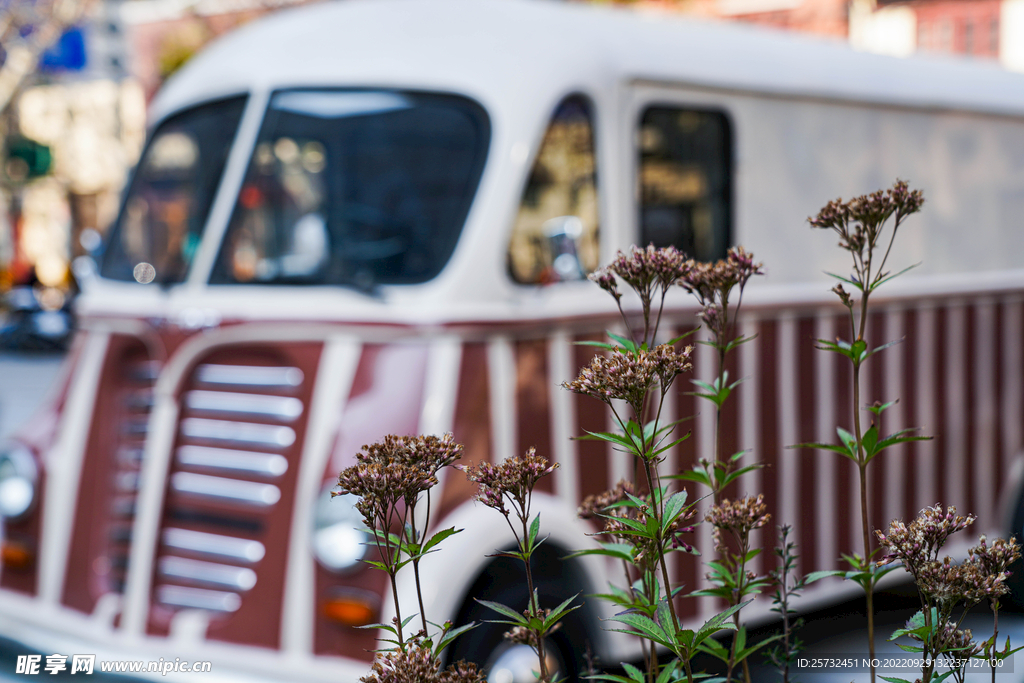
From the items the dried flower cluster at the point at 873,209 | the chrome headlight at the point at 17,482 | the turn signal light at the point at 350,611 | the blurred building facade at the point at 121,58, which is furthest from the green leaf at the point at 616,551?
the blurred building facade at the point at 121,58

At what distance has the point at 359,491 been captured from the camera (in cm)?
129

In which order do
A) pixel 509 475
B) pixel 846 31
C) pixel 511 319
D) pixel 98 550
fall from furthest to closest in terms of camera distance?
pixel 846 31 < pixel 98 550 < pixel 511 319 < pixel 509 475

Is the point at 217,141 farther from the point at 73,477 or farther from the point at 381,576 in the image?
the point at 381,576

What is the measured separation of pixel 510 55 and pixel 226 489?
169cm

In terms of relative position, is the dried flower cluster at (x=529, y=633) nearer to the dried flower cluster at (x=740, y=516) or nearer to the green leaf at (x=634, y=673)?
the green leaf at (x=634, y=673)

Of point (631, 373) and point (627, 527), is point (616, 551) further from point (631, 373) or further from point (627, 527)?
point (631, 373)

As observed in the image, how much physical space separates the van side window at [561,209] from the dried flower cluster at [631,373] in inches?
82.4

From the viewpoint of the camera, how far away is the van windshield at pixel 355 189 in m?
3.44

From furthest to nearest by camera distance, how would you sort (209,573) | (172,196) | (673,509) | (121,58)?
(121,58)
(172,196)
(209,573)
(673,509)

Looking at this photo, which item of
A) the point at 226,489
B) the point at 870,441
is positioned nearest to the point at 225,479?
the point at 226,489

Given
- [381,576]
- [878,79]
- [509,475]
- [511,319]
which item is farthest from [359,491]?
[878,79]

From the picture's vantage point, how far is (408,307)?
328cm

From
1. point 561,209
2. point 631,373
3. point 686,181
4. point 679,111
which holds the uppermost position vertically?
point 679,111

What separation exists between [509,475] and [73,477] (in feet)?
9.57
